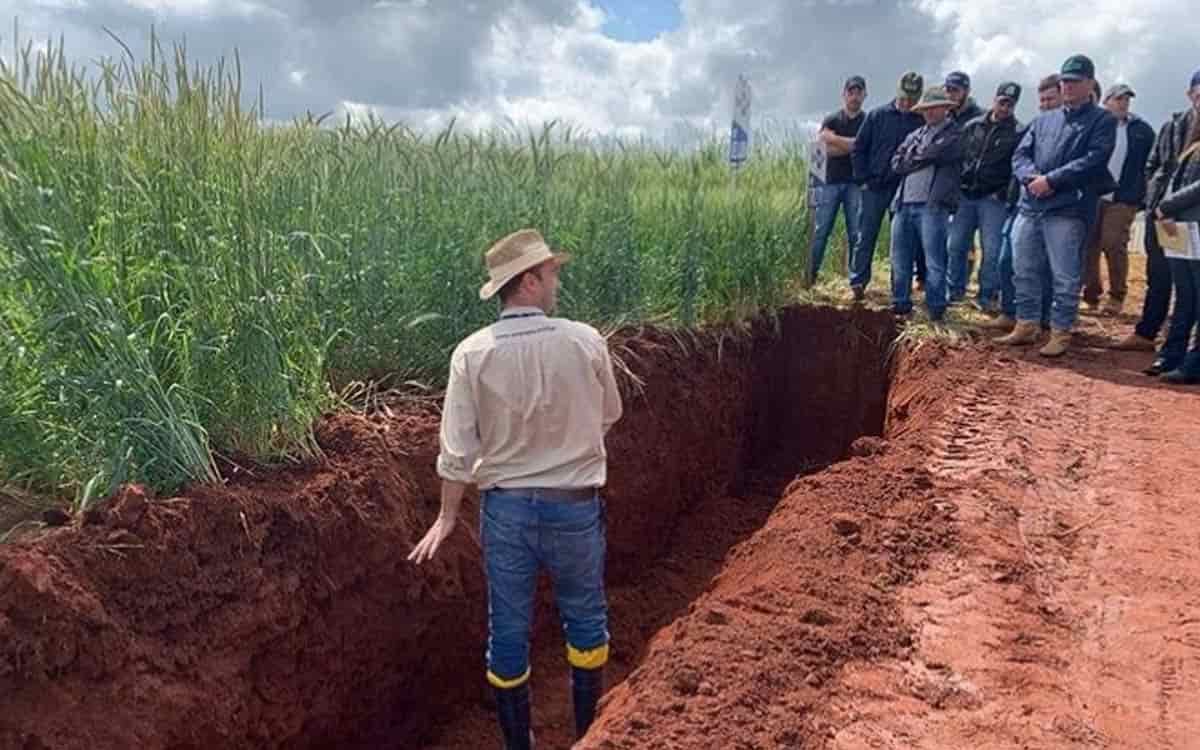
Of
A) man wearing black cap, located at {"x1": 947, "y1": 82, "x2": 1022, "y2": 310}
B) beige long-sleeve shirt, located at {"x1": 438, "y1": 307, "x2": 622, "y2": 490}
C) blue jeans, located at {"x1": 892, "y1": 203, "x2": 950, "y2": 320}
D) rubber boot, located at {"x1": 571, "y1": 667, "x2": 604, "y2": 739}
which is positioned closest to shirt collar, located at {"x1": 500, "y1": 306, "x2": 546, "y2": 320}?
beige long-sleeve shirt, located at {"x1": 438, "y1": 307, "x2": 622, "y2": 490}

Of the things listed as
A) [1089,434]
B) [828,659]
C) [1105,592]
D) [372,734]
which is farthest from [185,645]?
[1089,434]

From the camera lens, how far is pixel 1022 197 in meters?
6.91

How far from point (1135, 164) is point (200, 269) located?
7.27 meters

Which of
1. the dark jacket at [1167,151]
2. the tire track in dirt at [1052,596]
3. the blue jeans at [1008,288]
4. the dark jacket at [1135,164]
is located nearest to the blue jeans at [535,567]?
the tire track in dirt at [1052,596]

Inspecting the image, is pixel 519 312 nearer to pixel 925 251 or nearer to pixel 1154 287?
pixel 925 251

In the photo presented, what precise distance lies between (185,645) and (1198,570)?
385cm

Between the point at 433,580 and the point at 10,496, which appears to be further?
the point at 433,580

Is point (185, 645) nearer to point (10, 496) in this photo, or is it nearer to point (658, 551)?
point (10, 496)

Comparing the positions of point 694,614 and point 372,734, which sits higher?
point 694,614

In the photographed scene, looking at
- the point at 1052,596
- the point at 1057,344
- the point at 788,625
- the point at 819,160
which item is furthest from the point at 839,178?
the point at 788,625

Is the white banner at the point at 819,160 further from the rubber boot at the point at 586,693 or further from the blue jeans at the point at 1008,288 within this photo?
the rubber boot at the point at 586,693

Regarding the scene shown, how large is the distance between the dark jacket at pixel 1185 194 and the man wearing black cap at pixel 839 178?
2389mm

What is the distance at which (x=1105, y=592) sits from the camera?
12.7ft

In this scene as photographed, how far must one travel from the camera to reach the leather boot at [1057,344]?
7.00 m
